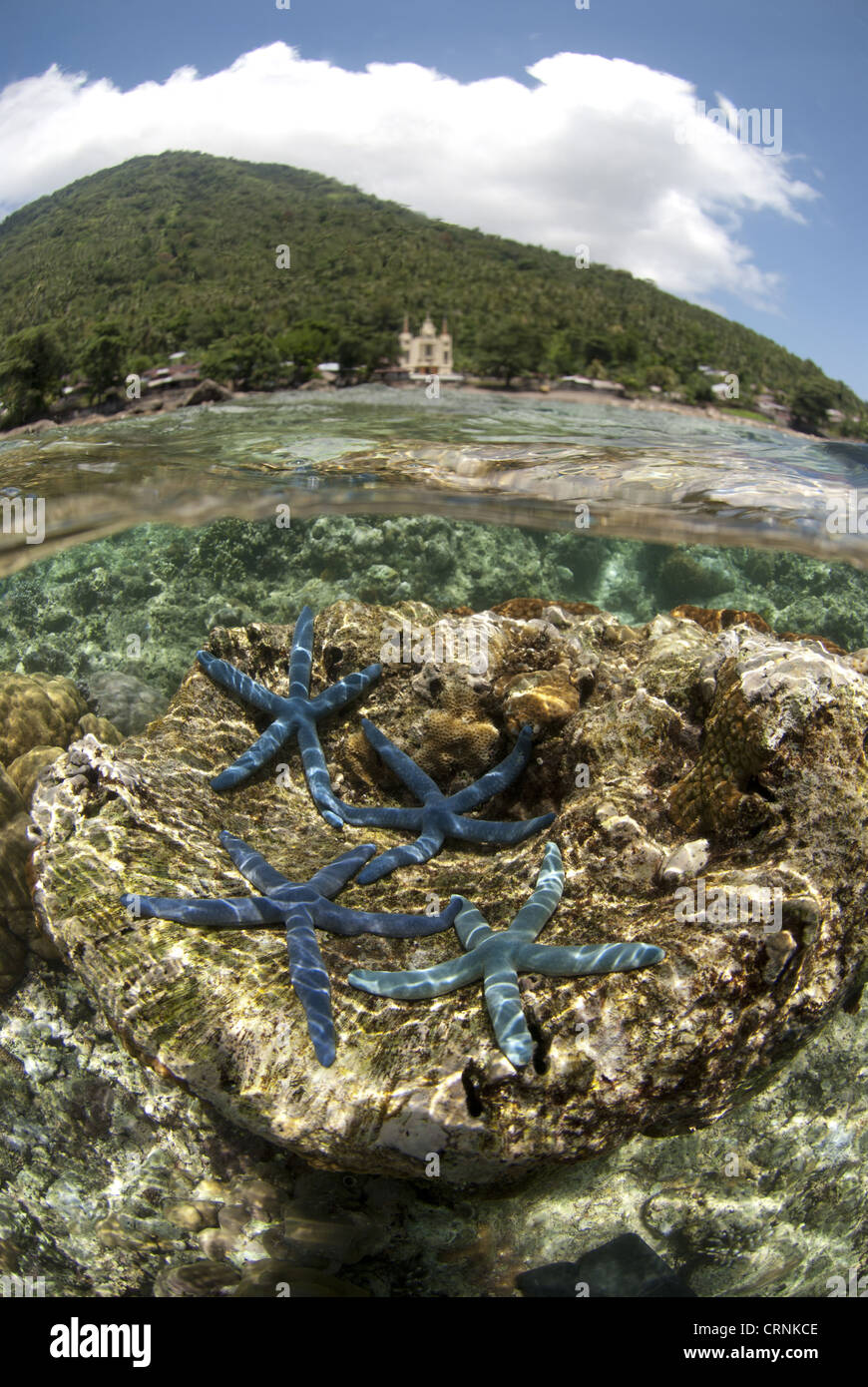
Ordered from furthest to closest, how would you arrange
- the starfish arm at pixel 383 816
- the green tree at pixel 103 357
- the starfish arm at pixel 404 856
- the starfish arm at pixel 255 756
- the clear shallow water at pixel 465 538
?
the green tree at pixel 103 357
the starfish arm at pixel 255 756
the starfish arm at pixel 383 816
the starfish arm at pixel 404 856
the clear shallow water at pixel 465 538

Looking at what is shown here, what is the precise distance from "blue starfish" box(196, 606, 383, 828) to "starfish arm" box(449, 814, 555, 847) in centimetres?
106

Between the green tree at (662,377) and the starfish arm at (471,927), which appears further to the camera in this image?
the green tree at (662,377)

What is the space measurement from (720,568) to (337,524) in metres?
6.88

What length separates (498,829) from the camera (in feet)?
17.4

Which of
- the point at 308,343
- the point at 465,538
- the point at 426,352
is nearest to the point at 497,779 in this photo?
the point at 426,352

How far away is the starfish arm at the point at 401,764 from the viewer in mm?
5629

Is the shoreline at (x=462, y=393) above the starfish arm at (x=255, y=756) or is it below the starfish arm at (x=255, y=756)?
above

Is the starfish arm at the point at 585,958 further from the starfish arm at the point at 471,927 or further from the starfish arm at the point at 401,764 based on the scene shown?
the starfish arm at the point at 401,764

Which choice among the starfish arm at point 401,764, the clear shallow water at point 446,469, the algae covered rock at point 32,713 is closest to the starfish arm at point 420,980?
the starfish arm at point 401,764

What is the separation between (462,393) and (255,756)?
4510mm

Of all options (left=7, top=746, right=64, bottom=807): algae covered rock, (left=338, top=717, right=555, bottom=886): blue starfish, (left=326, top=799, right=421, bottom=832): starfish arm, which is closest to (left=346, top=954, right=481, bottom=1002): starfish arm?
(left=338, top=717, right=555, bottom=886): blue starfish

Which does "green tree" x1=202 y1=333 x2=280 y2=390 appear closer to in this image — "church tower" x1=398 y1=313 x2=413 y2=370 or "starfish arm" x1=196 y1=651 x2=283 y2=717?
Answer: "church tower" x1=398 y1=313 x2=413 y2=370
